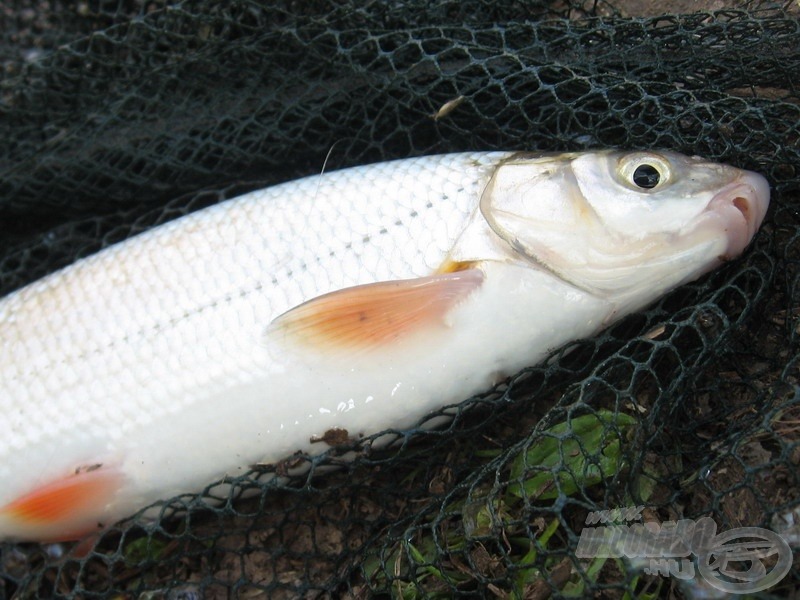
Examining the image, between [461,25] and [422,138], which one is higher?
[461,25]

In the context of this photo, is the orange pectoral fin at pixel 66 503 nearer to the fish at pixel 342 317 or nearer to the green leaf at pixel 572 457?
the fish at pixel 342 317

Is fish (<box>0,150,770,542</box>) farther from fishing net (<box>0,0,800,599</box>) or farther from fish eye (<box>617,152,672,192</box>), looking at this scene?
fishing net (<box>0,0,800,599</box>)

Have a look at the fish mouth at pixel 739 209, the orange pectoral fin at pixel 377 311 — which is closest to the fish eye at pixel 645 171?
the fish mouth at pixel 739 209

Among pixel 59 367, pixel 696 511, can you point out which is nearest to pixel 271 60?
pixel 59 367

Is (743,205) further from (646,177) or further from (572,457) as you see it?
(572,457)

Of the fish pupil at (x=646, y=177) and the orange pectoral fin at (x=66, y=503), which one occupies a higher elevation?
the fish pupil at (x=646, y=177)

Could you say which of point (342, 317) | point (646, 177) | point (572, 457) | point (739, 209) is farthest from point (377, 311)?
point (739, 209)

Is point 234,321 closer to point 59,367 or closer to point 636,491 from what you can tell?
point 59,367
